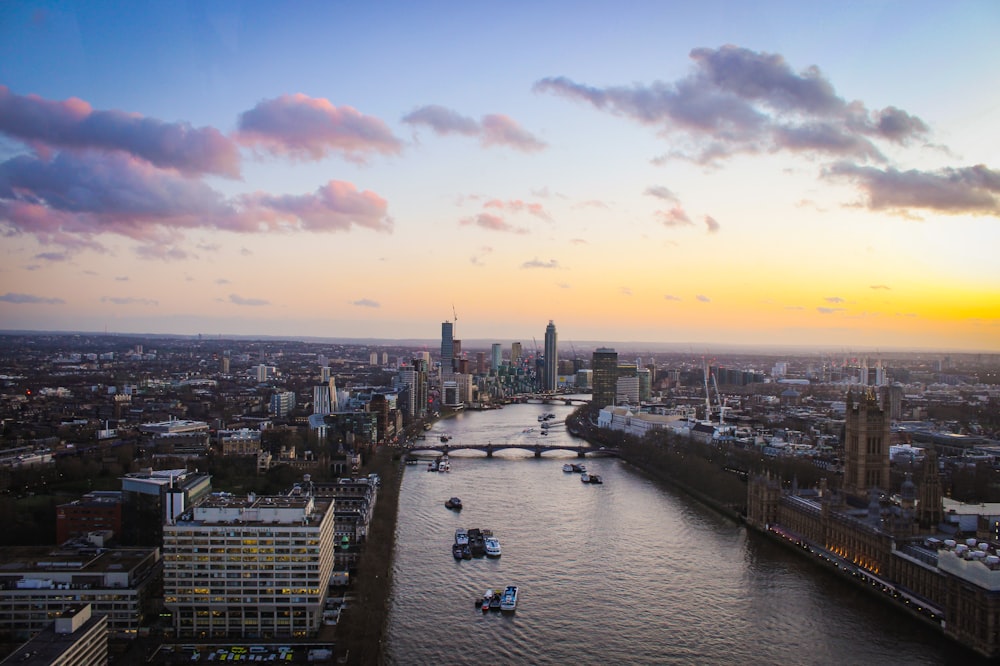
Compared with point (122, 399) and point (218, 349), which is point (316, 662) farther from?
point (218, 349)

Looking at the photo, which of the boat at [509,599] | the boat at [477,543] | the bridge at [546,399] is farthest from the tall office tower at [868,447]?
the bridge at [546,399]

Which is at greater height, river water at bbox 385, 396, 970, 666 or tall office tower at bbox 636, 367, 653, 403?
tall office tower at bbox 636, 367, 653, 403

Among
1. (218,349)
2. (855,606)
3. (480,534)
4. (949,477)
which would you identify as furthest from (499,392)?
(855,606)

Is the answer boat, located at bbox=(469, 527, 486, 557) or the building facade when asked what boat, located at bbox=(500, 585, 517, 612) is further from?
the building facade

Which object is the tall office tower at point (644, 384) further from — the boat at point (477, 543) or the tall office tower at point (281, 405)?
the boat at point (477, 543)

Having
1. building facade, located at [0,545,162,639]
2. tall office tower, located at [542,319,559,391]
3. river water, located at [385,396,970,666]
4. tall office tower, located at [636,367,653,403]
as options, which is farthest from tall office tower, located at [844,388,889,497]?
tall office tower, located at [542,319,559,391]

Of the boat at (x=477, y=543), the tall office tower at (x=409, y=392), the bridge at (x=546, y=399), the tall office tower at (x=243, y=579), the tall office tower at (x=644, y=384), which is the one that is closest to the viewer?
the tall office tower at (x=243, y=579)
